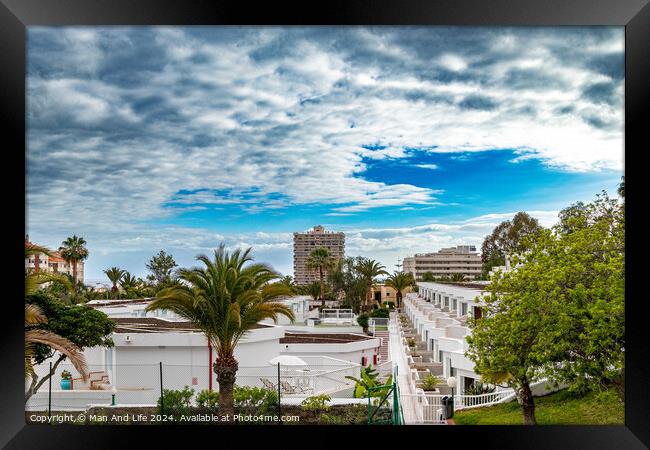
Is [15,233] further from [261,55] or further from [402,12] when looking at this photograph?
[261,55]

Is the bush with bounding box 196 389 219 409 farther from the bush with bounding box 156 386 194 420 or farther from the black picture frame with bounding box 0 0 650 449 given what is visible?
the black picture frame with bounding box 0 0 650 449

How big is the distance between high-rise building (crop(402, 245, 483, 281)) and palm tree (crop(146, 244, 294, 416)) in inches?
592

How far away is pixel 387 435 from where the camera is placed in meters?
3.95

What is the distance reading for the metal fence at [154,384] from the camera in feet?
23.2

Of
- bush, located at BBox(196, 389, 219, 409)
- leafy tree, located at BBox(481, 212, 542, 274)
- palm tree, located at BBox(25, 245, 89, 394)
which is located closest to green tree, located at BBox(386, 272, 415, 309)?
leafy tree, located at BBox(481, 212, 542, 274)

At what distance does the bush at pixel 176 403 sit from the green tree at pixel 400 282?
15362mm

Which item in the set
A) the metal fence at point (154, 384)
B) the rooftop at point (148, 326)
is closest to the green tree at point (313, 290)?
the rooftop at point (148, 326)

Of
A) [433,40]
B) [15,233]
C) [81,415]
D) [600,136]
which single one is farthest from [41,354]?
[600,136]

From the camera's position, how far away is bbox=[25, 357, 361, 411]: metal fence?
23.2 ft

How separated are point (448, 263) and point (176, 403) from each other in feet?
56.7

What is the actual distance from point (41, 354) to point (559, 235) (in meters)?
6.93

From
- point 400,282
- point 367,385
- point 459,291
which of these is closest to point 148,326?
point 367,385

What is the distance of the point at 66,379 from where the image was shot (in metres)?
8.52

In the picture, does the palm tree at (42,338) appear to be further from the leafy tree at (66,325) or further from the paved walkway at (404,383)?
the paved walkway at (404,383)
